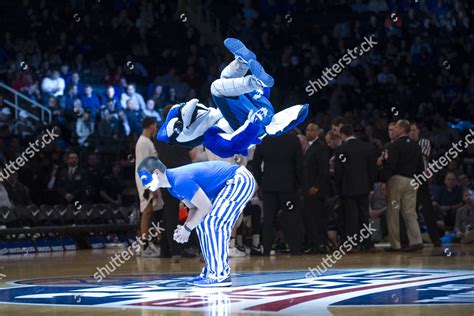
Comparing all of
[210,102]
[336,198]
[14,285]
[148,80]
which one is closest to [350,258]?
[336,198]

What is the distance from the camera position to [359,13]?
2416 centimetres

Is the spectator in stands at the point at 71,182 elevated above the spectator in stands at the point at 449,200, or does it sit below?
above

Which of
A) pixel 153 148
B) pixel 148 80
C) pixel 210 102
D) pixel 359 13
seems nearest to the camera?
pixel 153 148

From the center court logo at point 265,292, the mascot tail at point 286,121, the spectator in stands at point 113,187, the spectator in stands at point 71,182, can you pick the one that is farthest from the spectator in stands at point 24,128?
the mascot tail at point 286,121

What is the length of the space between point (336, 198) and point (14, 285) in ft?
21.4

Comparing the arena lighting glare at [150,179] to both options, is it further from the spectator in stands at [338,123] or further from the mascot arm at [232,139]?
the spectator in stands at [338,123]

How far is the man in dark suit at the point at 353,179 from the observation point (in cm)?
1352

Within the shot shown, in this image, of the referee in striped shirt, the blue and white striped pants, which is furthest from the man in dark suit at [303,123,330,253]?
the blue and white striped pants

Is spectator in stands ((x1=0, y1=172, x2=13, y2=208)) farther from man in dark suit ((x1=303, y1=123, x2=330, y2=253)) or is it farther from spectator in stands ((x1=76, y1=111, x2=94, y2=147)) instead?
man in dark suit ((x1=303, y1=123, x2=330, y2=253))

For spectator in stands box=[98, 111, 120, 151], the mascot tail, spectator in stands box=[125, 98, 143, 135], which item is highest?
spectator in stands box=[125, 98, 143, 135]

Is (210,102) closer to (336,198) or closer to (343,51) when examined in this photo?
(343,51)

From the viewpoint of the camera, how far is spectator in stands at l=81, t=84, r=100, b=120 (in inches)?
759

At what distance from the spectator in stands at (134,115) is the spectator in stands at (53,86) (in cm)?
137

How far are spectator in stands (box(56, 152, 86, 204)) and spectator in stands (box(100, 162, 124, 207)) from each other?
0.65 meters
